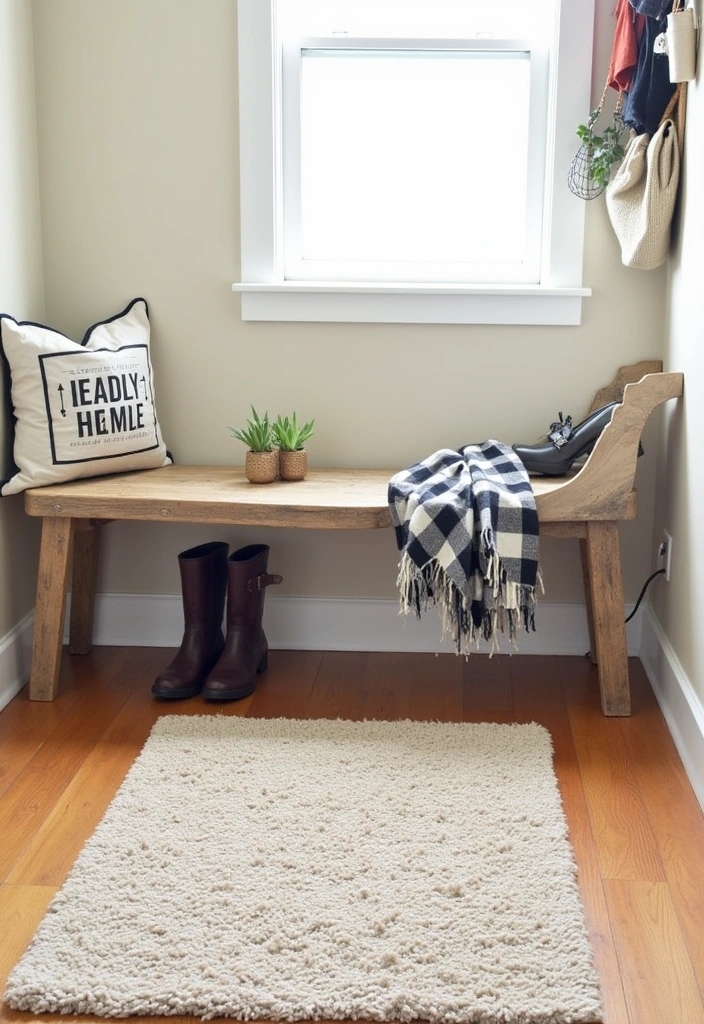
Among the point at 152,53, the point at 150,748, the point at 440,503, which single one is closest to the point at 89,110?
the point at 152,53

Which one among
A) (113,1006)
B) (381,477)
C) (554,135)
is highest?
(554,135)

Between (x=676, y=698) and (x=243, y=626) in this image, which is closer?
(x=676, y=698)

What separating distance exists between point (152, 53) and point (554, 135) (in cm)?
106

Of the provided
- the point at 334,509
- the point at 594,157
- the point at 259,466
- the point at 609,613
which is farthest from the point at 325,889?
the point at 594,157

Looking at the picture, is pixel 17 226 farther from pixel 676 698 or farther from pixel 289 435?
pixel 676 698

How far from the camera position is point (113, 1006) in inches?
63.4

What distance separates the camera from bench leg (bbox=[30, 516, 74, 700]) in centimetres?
268

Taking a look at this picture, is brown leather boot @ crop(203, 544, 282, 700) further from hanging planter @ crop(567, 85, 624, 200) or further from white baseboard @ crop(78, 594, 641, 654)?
hanging planter @ crop(567, 85, 624, 200)

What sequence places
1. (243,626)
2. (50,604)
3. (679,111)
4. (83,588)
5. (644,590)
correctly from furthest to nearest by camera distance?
(83,588)
(644,590)
(243,626)
(50,604)
(679,111)

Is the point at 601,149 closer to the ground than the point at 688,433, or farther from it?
farther from it

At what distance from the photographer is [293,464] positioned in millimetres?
2824

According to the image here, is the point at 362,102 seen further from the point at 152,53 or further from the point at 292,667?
the point at 292,667

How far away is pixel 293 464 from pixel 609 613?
2.84 feet

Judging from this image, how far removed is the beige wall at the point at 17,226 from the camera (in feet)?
8.92
